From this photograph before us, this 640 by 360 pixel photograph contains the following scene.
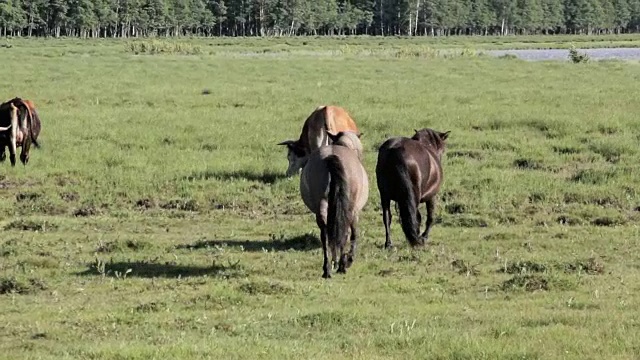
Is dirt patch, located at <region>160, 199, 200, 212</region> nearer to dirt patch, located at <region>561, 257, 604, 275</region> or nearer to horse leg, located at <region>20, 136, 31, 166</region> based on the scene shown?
horse leg, located at <region>20, 136, 31, 166</region>

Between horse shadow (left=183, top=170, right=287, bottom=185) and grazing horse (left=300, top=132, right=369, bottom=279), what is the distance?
576 cm

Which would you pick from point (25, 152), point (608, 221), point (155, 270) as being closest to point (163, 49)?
point (25, 152)

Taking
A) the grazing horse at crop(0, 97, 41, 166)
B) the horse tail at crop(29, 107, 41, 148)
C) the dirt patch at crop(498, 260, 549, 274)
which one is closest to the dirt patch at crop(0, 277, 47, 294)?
the dirt patch at crop(498, 260, 549, 274)

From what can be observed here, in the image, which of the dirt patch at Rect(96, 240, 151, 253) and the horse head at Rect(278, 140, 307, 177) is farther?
the horse head at Rect(278, 140, 307, 177)

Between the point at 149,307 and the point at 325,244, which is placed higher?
the point at 325,244

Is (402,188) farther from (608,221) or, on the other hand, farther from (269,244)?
(608,221)

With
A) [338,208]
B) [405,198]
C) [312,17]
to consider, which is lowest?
[405,198]

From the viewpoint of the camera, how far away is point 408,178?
11.0m

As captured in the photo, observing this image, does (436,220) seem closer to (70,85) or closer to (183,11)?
(70,85)

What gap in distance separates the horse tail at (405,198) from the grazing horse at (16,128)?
9.42 metres

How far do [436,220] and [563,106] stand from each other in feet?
42.5

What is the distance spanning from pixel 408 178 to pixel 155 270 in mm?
3199

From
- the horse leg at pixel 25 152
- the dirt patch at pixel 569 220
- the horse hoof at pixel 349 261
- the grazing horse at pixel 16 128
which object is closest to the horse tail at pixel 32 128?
the grazing horse at pixel 16 128

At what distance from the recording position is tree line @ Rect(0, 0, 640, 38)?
113750 mm
